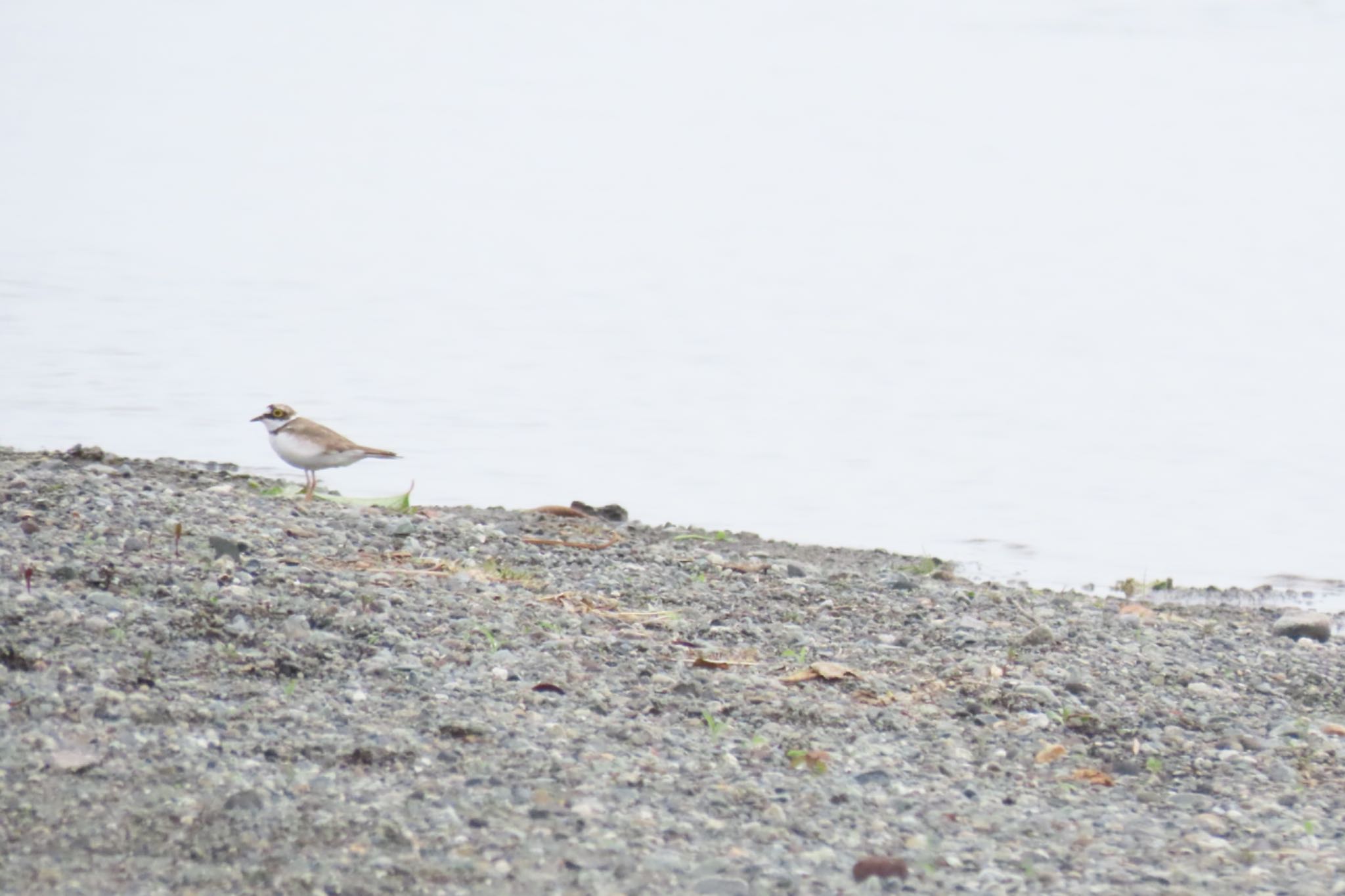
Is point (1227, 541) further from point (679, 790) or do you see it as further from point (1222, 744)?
point (679, 790)

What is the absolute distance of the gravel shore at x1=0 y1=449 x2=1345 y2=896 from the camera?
338cm

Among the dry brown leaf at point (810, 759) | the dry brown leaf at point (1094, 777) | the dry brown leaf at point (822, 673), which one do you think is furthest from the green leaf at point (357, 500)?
the dry brown leaf at point (1094, 777)

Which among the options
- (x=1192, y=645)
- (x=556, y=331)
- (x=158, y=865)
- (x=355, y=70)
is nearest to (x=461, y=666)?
(x=158, y=865)

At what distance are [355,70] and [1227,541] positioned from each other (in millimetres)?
27268

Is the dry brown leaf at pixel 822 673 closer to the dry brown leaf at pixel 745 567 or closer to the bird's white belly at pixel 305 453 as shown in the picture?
the dry brown leaf at pixel 745 567

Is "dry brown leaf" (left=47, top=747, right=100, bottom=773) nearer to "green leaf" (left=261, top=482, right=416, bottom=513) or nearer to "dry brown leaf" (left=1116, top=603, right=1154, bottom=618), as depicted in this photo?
"green leaf" (left=261, top=482, right=416, bottom=513)

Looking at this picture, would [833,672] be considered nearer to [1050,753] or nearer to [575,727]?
[1050,753]

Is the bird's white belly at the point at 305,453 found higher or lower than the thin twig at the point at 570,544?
higher

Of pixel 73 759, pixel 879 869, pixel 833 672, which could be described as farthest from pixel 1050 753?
pixel 73 759

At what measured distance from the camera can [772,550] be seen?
7.76 metres

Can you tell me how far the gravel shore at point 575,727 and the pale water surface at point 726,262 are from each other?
3040mm

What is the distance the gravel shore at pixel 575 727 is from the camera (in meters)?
3.38

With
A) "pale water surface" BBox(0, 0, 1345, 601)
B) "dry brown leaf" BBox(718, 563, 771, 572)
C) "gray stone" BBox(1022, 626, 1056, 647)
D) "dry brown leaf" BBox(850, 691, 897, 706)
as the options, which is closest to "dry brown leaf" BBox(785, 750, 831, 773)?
"dry brown leaf" BBox(850, 691, 897, 706)

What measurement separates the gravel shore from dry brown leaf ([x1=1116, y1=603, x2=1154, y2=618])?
2.23ft
